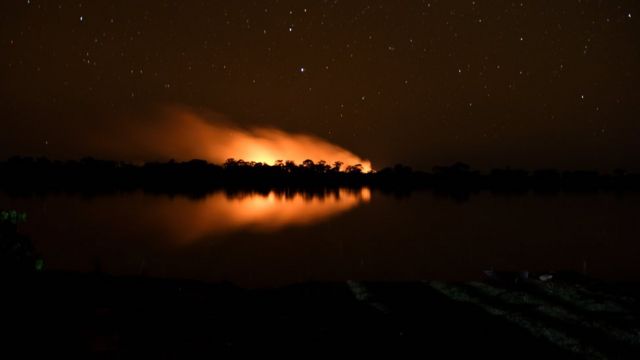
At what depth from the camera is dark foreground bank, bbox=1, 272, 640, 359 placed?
7.80 m

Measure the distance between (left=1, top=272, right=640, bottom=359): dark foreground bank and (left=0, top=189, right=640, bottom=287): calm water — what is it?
26.9 feet

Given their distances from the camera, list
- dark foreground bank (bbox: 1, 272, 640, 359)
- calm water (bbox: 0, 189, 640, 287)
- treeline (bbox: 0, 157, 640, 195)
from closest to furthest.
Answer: dark foreground bank (bbox: 1, 272, 640, 359) → calm water (bbox: 0, 189, 640, 287) → treeline (bbox: 0, 157, 640, 195)

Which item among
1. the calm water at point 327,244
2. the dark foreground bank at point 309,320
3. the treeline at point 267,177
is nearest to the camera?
the dark foreground bank at point 309,320

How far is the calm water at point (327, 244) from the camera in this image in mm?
29405

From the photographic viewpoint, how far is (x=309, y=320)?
10.4m

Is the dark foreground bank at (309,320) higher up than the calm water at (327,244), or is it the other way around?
the dark foreground bank at (309,320)

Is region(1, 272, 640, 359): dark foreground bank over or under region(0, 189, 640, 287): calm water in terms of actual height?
over

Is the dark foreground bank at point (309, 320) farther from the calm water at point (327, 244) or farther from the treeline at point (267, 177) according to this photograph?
the treeline at point (267, 177)

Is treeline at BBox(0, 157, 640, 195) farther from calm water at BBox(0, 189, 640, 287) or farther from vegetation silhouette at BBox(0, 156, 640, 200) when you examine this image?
calm water at BBox(0, 189, 640, 287)

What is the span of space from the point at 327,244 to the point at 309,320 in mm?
29980

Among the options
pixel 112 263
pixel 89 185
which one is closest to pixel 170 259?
pixel 112 263

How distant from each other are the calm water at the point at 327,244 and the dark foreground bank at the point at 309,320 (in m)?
8.20

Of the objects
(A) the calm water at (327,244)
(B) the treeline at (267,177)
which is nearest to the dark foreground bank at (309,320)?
(A) the calm water at (327,244)

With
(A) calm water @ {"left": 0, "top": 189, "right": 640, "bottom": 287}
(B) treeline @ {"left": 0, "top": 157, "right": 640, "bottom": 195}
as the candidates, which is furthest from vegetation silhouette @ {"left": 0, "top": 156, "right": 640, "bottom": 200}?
(A) calm water @ {"left": 0, "top": 189, "right": 640, "bottom": 287}
